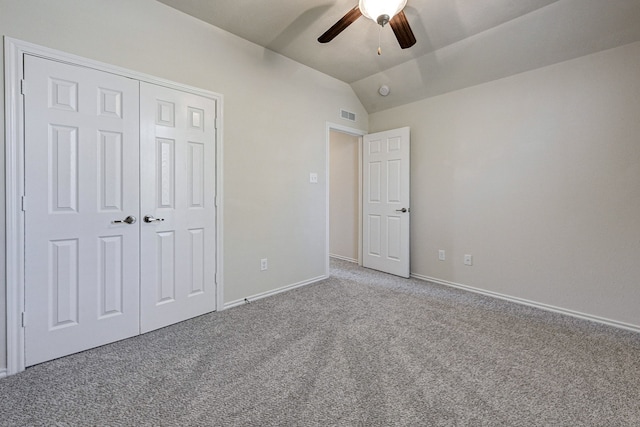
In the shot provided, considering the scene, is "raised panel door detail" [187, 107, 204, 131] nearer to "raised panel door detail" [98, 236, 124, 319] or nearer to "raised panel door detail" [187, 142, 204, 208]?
"raised panel door detail" [187, 142, 204, 208]

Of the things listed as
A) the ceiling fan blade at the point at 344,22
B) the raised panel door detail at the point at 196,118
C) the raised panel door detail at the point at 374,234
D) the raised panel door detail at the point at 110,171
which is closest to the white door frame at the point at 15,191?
the raised panel door detail at the point at 110,171

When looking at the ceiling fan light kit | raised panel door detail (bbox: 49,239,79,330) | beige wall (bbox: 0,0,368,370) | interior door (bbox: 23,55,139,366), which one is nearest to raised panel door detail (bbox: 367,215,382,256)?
beige wall (bbox: 0,0,368,370)

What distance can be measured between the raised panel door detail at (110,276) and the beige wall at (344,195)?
3308mm

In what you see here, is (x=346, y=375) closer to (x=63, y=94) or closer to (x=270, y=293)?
(x=270, y=293)

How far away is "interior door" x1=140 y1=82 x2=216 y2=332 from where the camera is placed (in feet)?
7.41

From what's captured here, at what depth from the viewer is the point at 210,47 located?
258 centimetres

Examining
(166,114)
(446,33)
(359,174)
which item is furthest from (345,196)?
(166,114)

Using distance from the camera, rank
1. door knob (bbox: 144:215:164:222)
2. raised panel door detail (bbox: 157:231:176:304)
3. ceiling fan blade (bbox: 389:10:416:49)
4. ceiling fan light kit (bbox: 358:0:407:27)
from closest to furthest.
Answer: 1. ceiling fan light kit (bbox: 358:0:407:27)
2. ceiling fan blade (bbox: 389:10:416:49)
3. door knob (bbox: 144:215:164:222)
4. raised panel door detail (bbox: 157:231:176:304)

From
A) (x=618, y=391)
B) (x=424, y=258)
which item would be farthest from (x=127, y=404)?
(x=424, y=258)

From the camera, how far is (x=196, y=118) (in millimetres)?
2500

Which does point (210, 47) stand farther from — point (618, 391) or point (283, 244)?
point (618, 391)

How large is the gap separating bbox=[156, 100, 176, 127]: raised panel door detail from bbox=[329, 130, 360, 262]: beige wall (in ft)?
9.19

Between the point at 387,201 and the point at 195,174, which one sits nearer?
the point at 195,174

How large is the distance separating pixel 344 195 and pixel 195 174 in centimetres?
281
